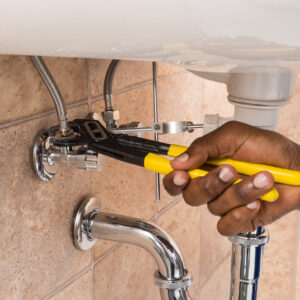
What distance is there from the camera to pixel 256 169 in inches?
16.0

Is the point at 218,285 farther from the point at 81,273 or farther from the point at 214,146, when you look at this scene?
the point at 214,146

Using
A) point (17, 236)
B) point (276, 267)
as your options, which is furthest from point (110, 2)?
point (276, 267)

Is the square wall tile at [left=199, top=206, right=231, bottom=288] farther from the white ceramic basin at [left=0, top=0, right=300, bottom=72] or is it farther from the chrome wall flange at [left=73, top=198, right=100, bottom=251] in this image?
the white ceramic basin at [left=0, top=0, right=300, bottom=72]

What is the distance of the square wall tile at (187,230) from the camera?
0.88 metres

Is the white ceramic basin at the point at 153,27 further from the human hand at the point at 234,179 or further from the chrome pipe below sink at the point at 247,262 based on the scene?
the chrome pipe below sink at the point at 247,262

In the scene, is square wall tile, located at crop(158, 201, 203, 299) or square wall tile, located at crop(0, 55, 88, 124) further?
square wall tile, located at crop(158, 201, 203, 299)

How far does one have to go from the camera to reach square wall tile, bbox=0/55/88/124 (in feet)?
1.52

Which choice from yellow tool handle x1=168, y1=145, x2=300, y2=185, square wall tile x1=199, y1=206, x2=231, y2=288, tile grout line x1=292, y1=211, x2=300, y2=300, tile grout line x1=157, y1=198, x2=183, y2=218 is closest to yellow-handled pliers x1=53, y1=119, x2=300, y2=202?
yellow tool handle x1=168, y1=145, x2=300, y2=185

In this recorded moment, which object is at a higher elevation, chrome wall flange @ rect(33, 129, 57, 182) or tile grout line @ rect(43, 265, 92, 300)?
chrome wall flange @ rect(33, 129, 57, 182)

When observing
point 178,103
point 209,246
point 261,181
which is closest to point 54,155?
point 261,181

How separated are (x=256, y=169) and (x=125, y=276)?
39cm

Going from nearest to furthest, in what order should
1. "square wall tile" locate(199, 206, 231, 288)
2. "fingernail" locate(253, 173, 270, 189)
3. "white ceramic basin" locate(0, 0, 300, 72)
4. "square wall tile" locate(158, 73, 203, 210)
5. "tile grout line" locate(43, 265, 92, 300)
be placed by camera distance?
"white ceramic basin" locate(0, 0, 300, 72)
"fingernail" locate(253, 173, 270, 189)
"tile grout line" locate(43, 265, 92, 300)
"square wall tile" locate(158, 73, 203, 210)
"square wall tile" locate(199, 206, 231, 288)

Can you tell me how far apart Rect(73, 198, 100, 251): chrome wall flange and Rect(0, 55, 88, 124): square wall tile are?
4.9 inches

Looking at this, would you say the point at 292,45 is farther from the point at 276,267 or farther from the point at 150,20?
the point at 276,267
